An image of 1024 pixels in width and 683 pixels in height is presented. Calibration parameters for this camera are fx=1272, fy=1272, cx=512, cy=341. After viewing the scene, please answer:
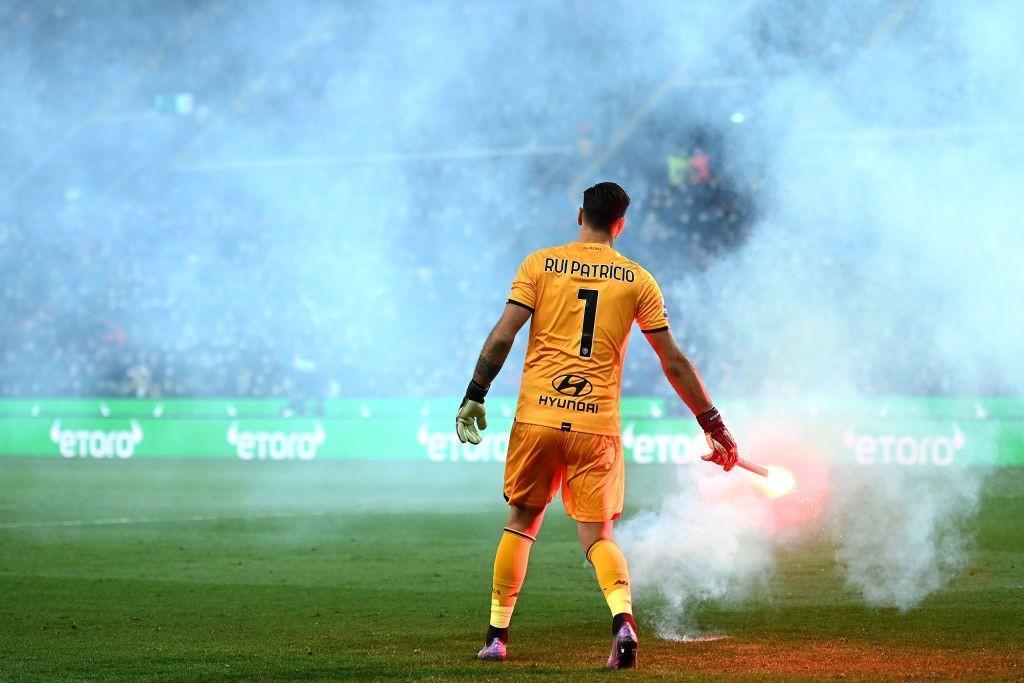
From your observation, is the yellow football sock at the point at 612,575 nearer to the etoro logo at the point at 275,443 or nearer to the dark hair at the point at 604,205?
the dark hair at the point at 604,205

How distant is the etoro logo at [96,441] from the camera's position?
2095 centimetres

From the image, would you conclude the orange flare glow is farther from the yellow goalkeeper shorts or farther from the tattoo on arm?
the tattoo on arm

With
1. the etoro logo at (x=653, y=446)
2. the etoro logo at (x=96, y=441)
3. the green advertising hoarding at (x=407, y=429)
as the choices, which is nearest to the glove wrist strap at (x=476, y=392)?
the green advertising hoarding at (x=407, y=429)

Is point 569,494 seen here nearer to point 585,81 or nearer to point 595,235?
point 595,235

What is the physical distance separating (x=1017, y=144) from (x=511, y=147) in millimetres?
7615

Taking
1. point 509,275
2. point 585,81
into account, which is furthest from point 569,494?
point 509,275

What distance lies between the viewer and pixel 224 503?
13.3 meters

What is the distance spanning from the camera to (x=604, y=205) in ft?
16.4

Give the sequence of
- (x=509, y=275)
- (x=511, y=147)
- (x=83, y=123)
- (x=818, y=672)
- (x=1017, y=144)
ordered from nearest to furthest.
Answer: (x=818, y=672) → (x=1017, y=144) → (x=83, y=123) → (x=511, y=147) → (x=509, y=275)

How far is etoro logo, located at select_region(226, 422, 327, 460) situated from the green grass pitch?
6.62m

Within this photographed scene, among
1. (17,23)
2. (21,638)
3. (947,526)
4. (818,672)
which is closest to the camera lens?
(818,672)

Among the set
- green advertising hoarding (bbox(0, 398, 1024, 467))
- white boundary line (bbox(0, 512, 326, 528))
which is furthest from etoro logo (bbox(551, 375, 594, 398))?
green advertising hoarding (bbox(0, 398, 1024, 467))

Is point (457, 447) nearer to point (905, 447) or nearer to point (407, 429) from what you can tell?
point (407, 429)

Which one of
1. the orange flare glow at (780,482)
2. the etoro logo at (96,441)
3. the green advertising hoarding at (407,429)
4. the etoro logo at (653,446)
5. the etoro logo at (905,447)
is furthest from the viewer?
the etoro logo at (96,441)
